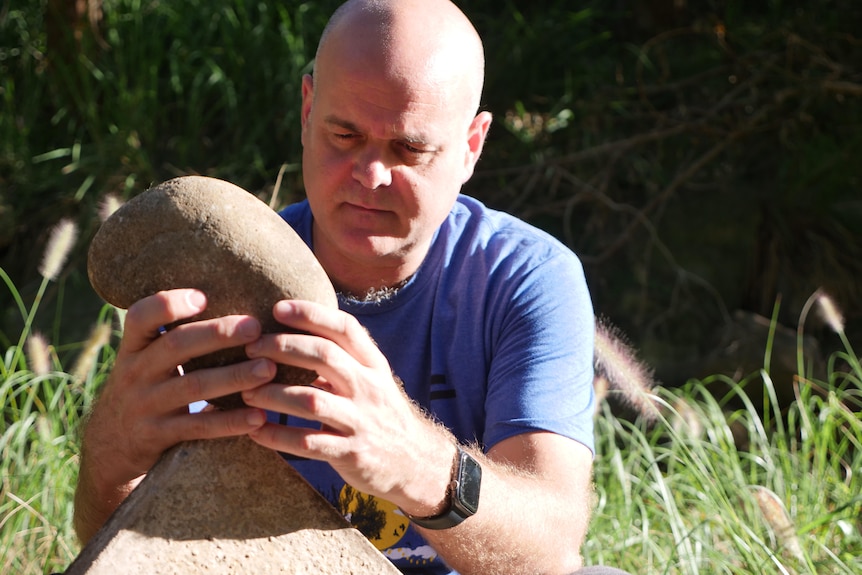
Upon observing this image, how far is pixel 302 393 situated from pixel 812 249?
425cm

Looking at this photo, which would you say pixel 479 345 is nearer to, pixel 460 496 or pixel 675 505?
pixel 460 496

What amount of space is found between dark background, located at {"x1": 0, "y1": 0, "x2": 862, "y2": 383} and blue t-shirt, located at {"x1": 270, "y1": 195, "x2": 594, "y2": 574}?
2504 millimetres

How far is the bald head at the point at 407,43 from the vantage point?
6.98 ft

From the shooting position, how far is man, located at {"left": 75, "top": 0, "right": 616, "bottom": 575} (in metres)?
1.50

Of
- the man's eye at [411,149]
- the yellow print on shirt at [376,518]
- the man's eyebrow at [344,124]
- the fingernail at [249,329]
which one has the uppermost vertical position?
the man's eyebrow at [344,124]

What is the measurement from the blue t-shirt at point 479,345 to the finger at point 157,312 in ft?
2.58

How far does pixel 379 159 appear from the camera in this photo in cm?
210

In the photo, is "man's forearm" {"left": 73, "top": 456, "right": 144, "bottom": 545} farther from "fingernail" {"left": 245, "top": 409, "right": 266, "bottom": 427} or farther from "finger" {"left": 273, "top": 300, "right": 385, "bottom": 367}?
"finger" {"left": 273, "top": 300, "right": 385, "bottom": 367}

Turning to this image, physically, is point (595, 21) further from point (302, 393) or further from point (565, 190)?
point (302, 393)

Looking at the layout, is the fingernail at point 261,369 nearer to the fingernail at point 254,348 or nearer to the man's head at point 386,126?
the fingernail at point 254,348

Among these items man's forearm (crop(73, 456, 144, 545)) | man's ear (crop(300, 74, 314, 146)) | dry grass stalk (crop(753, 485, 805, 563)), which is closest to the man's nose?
man's ear (crop(300, 74, 314, 146))

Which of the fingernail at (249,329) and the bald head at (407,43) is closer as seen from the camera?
the fingernail at (249,329)

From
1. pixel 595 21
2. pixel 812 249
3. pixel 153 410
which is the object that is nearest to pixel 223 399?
pixel 153 410

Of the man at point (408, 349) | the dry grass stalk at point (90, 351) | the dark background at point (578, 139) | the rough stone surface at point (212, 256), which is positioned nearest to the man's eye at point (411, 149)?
the man at point (408, 349)
